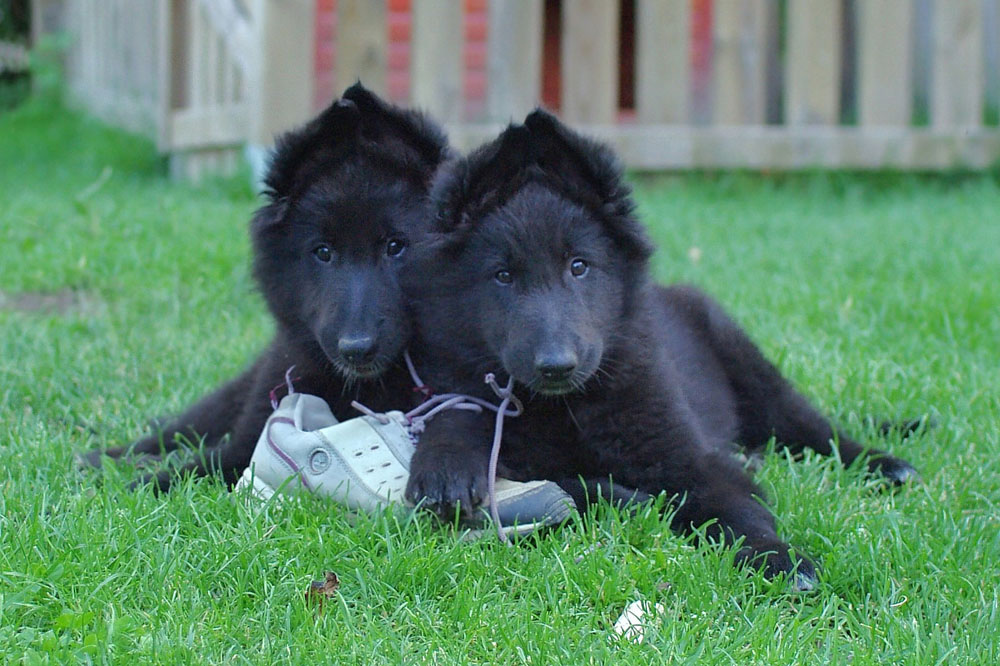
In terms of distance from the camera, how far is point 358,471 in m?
2.59

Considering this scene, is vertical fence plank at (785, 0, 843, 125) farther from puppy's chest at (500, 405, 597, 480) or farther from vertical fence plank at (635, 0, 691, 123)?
puppy's chest at (500, 405, 597, 480)

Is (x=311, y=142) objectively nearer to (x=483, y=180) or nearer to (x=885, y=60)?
(x=483, y=180)

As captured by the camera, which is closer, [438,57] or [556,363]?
[556,363]

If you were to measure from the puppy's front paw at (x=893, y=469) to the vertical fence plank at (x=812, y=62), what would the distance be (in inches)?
203

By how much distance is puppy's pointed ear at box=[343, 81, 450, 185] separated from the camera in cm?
303

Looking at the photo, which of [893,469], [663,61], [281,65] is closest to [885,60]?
[663,61]

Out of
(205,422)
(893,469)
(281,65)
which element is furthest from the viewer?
(281,65)

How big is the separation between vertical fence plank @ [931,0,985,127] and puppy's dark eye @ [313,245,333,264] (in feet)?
20.3

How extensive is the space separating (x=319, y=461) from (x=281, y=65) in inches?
186

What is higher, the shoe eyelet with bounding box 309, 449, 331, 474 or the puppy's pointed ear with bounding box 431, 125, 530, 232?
the puppy's pointed ear with bounding box 431, 125, 530, 232

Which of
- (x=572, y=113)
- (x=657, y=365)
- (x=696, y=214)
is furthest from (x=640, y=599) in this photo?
(x=572, y=113)

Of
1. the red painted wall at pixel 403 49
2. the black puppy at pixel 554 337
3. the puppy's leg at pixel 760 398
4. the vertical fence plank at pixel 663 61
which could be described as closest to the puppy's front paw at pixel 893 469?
the puppy's leg at pixel 760 398

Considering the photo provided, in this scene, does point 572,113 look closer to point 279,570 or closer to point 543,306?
point 543,306

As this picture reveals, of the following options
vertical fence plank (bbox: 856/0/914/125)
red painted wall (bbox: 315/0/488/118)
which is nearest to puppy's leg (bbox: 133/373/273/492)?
vertical fence plank (bbox: 856/0/914/125)
